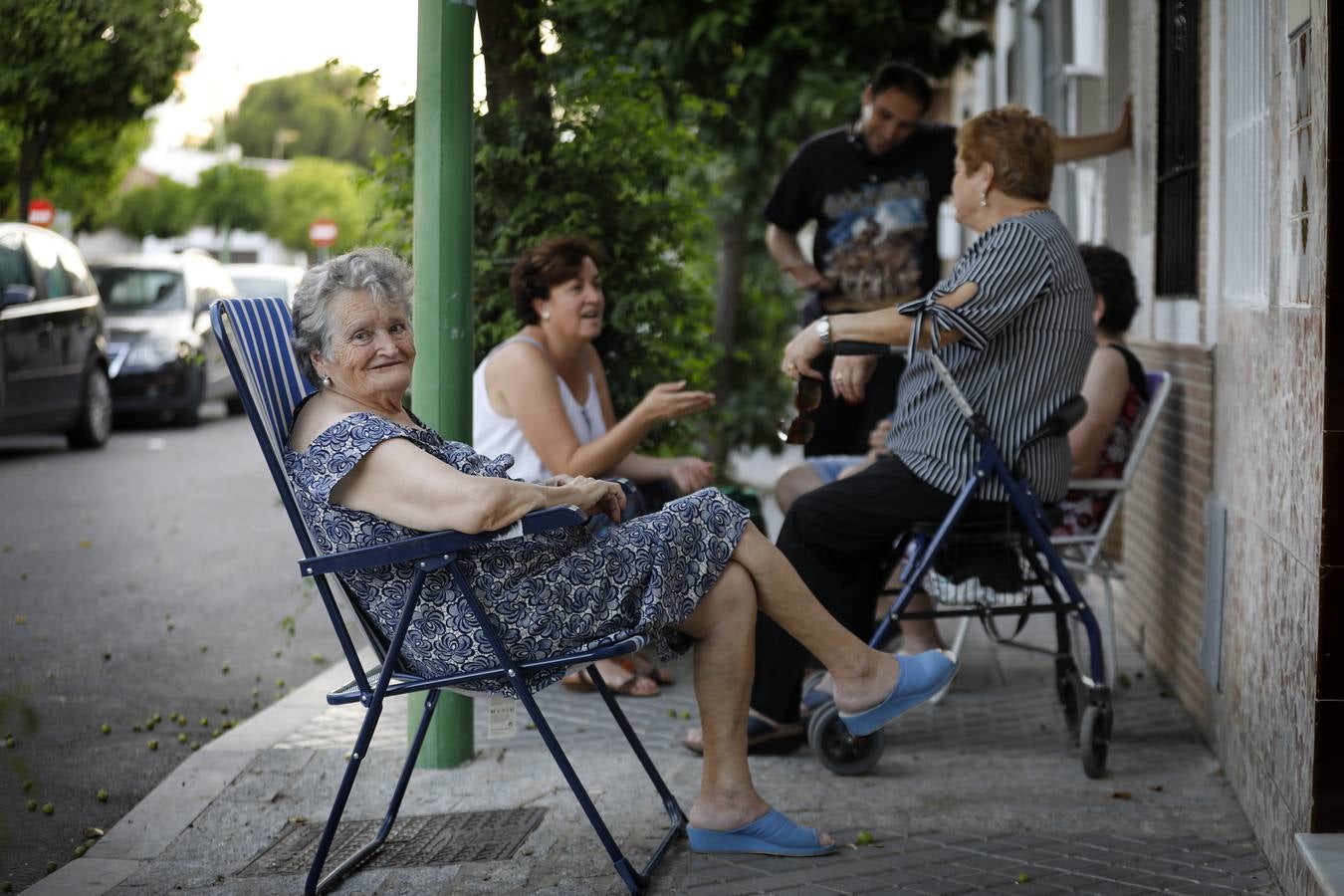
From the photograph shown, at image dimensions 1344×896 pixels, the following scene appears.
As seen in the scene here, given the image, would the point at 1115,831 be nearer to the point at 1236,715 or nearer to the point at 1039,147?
the point at 1236,715

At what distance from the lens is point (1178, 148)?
6.14 meters

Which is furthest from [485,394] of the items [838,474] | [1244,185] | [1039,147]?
[1244,185]

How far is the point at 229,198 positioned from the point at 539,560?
61.1 feet

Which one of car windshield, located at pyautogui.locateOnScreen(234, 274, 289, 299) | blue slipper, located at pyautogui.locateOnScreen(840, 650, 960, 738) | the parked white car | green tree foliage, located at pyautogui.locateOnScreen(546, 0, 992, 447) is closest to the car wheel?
green tree foliage, located at pyautogui.locateOnScreen(546, 0, 992, 447)

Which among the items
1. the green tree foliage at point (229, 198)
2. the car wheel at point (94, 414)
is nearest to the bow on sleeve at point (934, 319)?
the green tree foliage at point (229, 198)

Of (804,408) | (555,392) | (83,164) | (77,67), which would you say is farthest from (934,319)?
(83,164)

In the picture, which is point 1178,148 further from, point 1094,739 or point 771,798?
point 771,798

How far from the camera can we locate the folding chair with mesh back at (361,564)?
3.55m

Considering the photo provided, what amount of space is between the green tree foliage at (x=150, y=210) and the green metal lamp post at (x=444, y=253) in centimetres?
309

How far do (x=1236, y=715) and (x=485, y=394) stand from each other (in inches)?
105

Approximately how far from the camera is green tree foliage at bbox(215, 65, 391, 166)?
6.06 m

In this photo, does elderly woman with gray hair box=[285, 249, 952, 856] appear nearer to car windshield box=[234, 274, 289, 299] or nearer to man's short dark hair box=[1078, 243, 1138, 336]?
man's short dark hair box=[1078, 243, 1138, 336]

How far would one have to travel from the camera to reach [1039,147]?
477 centimetres

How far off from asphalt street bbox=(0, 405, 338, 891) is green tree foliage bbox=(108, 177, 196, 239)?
1.86m
